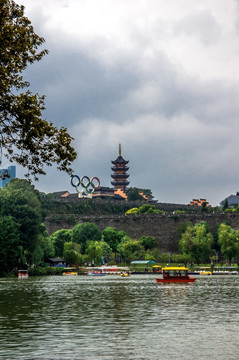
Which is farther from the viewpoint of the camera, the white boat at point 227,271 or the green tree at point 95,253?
the green tree at point 95,253

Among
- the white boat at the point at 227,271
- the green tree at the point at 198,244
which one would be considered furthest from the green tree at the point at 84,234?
the white boat at the point at 227,271

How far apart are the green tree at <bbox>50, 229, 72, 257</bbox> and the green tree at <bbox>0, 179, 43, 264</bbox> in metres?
33.7

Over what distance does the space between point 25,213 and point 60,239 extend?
44.1 m

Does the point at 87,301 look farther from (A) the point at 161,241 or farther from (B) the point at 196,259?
(A) the point at 161,241

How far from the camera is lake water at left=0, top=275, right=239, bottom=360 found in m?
21.3

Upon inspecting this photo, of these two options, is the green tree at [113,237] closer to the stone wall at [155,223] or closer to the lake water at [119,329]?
the stone wall at [155,223]

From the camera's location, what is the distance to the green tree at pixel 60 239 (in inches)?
4867

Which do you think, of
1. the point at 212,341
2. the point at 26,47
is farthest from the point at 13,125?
the point at 212,341

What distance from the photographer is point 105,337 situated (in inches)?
973

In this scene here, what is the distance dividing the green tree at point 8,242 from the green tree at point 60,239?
38.1 metres

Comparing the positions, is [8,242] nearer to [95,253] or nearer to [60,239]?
[95,253]

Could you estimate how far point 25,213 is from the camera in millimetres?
85875

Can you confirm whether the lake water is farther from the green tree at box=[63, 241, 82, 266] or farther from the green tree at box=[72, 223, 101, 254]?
the green tree at box=[72, 223, 101, 254]

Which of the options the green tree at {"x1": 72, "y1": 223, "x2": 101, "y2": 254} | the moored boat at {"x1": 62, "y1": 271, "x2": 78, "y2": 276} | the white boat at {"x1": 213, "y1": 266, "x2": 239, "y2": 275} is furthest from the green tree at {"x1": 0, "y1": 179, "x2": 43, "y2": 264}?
the green tree at {"x1": 72, "y1": 223, "x2": 101, "y2": 254}
